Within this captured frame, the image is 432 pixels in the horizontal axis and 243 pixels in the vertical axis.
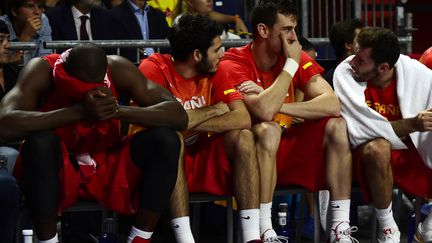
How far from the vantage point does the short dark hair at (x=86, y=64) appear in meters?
6.77

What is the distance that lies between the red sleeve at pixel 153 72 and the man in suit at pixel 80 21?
233 cm

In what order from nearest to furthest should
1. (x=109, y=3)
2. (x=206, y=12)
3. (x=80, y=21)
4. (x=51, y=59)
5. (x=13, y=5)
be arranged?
(x=51, y=59) < (x=13, y=5) < (x=80, y=21) < (x=109, y=3) < (x=206, y=12)

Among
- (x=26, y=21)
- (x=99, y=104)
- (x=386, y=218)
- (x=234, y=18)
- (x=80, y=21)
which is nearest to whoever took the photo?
(x=99, y=104)

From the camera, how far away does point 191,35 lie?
754 cm

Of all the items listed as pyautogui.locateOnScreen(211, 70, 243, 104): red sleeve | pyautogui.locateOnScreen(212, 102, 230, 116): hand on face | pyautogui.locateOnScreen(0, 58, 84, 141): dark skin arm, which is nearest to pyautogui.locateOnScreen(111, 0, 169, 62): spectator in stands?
pyautogui.locateOnScreen(211, 70, 243, 104): red sleeve

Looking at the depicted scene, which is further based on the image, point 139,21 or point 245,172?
point 139,21

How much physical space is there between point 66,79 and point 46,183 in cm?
63

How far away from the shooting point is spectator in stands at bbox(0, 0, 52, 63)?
9.23 m

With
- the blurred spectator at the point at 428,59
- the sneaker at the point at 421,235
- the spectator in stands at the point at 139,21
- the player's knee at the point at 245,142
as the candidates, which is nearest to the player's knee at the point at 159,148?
the player's knee at the point at 245,142

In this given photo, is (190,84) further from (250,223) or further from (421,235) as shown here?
(421,235)

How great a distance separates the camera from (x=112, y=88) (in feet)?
23.3

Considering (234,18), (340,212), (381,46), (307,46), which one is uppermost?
(381,46)

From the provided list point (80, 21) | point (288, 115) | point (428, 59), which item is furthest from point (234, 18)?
point (288, 115)

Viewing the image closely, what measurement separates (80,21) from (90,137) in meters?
3.01
